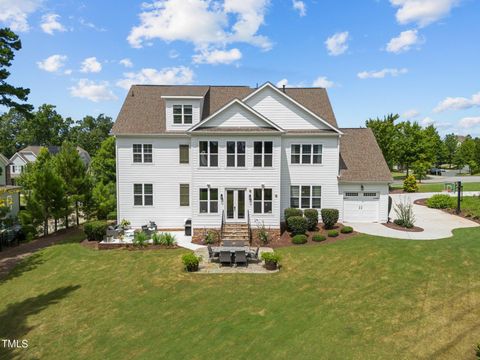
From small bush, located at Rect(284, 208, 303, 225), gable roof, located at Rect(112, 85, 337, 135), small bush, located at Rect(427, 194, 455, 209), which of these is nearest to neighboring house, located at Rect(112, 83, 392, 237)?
gable roof, located at Rect(112, 85, 337, 135)

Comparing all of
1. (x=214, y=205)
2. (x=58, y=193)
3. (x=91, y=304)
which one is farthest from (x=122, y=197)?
(x=91, y=304)

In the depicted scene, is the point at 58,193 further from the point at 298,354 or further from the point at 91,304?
the point at 298,354

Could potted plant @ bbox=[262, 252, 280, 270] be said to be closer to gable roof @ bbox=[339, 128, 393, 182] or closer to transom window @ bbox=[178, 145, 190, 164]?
gable roof @ bbox=[339, 128, 393, 182]

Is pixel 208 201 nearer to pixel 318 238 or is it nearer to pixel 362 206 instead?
pixel 318 238

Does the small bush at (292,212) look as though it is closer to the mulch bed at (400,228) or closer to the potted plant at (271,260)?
the potted plant at (271,260)

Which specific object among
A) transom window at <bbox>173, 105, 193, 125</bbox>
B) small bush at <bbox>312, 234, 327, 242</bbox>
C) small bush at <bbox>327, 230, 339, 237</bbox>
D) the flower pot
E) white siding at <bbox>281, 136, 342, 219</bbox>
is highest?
transom window at <bbox>173, 105, 193, 125</bbox>
